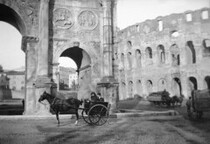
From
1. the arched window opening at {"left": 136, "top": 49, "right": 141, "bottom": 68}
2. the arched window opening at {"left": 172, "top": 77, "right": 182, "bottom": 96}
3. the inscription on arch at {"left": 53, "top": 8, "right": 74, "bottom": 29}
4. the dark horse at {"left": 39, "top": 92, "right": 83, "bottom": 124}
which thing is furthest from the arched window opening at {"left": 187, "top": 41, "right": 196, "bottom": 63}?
the dark horse at {"left": 39, "top": 92, "right": 83, "bottom": 124}

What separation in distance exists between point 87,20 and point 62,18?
1.52 m

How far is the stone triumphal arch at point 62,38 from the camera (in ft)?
40.2

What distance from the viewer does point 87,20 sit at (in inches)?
549


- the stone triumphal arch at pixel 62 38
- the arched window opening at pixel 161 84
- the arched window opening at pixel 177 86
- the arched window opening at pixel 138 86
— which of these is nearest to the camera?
the stone triumphal arch at pixel 62 38

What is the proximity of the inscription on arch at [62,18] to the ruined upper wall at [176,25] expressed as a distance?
2210cm

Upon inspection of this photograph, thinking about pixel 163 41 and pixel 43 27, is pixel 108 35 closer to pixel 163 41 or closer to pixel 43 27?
pixel 43 27

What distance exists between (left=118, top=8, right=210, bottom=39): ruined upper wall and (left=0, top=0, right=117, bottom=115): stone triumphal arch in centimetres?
1998

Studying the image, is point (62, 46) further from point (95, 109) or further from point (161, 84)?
point (161, 84)

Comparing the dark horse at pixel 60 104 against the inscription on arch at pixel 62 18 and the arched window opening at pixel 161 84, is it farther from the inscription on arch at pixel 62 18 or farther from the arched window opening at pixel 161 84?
the arched window opening at pixel 161 84

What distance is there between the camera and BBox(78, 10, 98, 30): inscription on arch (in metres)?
13.8

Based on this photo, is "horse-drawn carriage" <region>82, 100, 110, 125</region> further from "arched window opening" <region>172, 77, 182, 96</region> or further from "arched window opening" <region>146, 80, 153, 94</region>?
"arched window opening" <region>146, 80, 153, 94</region>

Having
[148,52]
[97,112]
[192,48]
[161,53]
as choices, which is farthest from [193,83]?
[97,112]

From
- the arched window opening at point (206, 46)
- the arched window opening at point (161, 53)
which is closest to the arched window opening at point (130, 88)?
the arched window opening at point (161, 53)

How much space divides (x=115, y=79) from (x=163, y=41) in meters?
21.8
